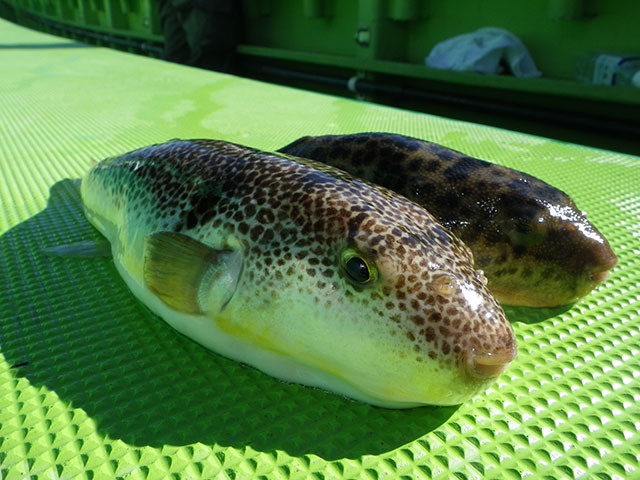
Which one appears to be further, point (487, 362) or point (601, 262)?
point (601, 262)

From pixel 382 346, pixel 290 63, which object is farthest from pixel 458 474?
pixel 290 63

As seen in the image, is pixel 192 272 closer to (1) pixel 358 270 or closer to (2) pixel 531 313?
(1) pixel 358 270

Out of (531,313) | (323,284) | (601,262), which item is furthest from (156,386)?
(601,262)

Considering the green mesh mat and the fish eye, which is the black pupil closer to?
the fish eye

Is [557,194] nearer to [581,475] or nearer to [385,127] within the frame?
[581,475]

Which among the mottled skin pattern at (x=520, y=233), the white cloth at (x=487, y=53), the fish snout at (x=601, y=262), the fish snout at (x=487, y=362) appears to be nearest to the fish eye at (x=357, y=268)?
the fish snout at (x=487, y=362)

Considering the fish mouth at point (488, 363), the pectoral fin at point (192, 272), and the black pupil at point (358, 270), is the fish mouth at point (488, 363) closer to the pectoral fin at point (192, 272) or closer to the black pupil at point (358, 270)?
the black pupil at point (358, 270)
